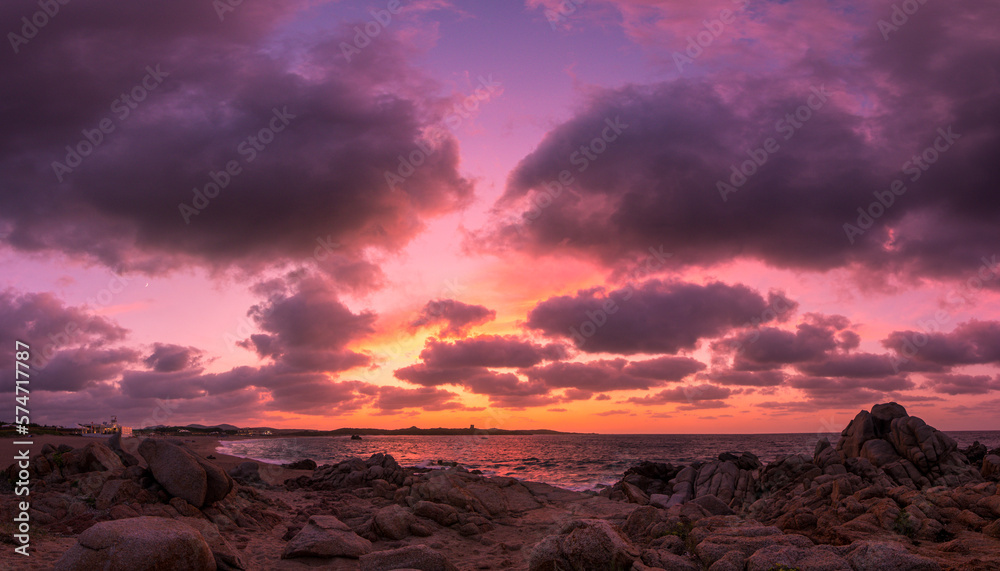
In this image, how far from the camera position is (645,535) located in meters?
15.4

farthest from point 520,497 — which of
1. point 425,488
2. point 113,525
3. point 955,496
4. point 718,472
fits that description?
point 113,525

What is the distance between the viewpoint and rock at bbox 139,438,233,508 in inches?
613

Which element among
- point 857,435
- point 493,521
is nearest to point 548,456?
point 857,435

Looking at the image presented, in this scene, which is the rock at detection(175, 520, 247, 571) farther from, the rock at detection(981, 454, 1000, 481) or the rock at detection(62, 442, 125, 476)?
the rock at detection(981, 454, 1000, 481)

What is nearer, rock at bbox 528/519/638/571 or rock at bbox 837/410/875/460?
rock at bbox 528/519/638/571

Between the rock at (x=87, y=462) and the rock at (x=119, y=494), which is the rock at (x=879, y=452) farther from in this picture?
the rock at (x=87, y=462)

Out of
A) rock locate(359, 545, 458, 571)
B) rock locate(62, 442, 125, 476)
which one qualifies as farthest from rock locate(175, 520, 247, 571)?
rock locate(62, 442, 125, 476)

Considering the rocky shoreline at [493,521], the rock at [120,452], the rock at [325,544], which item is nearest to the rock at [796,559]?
the rocky shoreline at [493,521]

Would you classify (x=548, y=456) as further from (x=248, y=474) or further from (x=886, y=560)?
(x=886, y=560)

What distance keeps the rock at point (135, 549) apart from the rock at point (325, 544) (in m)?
3.25

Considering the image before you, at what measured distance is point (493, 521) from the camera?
2012cm

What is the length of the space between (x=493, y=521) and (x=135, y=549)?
13.1 m

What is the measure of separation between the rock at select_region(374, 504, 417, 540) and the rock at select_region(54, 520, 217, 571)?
6.54m

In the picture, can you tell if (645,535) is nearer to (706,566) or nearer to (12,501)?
(706,566)
